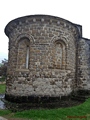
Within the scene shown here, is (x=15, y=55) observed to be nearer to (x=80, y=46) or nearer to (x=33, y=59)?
(x=33, y=59)

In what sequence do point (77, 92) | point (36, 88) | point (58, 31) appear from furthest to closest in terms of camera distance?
Answer: point (77, 92) < point (58, 31) < point (36, 88)

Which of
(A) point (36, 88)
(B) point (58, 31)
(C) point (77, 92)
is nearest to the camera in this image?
(A) point (36, 88)

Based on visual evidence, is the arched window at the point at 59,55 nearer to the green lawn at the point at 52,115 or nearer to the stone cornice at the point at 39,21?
the stone cornice at the point at 39,21

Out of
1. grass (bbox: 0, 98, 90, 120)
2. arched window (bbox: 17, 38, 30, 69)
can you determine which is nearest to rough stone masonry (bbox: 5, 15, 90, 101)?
arched window (bbox: 17, 38, 30, 69)

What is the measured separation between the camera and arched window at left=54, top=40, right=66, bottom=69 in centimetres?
962

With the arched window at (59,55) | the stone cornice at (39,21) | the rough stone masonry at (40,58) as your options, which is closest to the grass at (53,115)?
the rough stone masonry at (40,58)

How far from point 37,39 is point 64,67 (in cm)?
249

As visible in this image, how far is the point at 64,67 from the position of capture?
9.76 m

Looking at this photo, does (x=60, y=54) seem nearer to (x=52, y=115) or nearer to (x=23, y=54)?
(x=23, y=54)

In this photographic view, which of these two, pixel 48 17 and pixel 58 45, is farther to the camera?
pixel 58 45

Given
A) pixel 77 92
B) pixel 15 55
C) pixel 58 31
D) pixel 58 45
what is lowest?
pixel 77 92

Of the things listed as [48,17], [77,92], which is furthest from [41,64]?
[77,92]

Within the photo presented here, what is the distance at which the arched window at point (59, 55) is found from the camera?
31.6 ft

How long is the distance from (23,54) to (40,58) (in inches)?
49.3
